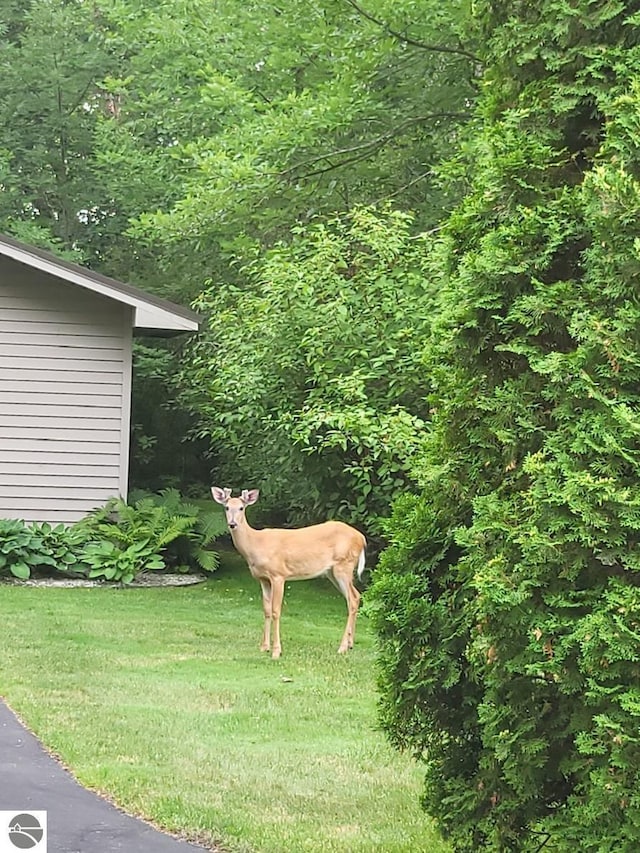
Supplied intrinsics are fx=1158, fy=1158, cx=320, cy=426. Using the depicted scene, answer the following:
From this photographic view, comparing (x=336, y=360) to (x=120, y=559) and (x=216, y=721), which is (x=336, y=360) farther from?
(x=216, y=721)

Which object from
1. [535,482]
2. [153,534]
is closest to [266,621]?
[153,534]

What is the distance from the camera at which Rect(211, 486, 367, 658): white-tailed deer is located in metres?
9.99

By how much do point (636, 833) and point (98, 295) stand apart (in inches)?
481

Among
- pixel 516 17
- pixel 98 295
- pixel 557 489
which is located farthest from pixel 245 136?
pixel 557 489

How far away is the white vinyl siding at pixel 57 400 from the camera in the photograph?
14750 mm

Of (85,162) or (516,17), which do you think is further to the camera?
(85,162)

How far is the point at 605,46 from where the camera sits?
13.3ft

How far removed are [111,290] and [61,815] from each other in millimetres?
9876

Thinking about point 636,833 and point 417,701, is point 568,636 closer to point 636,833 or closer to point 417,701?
point 636,833

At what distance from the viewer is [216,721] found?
7.09 meters

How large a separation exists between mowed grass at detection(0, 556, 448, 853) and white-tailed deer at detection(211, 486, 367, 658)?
409 millimetres

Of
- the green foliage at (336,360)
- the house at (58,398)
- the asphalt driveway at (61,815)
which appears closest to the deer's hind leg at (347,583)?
the green foliage at (336,360)

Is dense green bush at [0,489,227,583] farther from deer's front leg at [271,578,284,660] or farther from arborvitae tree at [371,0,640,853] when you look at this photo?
arborvitae tree at [371,0,640,853]

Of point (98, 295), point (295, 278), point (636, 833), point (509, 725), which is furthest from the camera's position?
point (98, 295)
